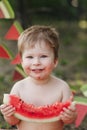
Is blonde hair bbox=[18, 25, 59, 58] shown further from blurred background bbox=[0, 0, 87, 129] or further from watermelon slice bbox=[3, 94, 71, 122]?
blurred background bbox=[0, 0, 87, 129]

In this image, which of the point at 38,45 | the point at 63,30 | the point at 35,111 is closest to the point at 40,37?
the point at 38,45

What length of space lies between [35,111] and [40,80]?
221mm

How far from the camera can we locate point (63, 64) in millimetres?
6426

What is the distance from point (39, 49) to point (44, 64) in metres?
0.10

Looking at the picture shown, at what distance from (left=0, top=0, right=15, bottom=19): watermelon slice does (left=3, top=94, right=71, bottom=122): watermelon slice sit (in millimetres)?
978

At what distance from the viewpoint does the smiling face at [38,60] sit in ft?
10.1

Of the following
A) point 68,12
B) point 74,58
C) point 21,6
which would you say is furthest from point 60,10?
point 21,6

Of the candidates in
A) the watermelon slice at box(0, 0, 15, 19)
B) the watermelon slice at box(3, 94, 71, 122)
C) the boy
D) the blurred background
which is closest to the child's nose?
the boy

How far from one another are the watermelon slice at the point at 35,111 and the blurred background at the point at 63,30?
120cm

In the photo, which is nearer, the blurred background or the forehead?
the forehead

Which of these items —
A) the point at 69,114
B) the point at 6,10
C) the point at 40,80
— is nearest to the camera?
the point at 69,114

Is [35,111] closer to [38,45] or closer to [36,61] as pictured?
[36,61]

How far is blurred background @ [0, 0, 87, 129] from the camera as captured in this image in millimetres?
6116

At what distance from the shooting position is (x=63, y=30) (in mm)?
9562
